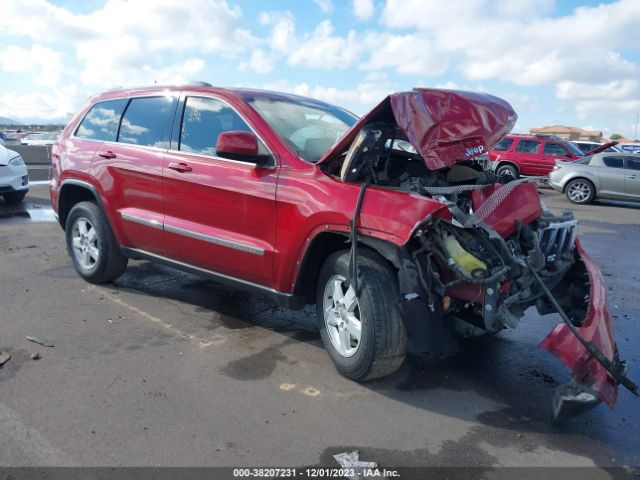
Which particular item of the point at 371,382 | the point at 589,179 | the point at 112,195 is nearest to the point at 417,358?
the point at 371,382

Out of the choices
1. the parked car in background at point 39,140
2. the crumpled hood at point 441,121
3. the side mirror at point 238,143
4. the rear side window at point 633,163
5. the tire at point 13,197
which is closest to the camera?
the crumpled hood at point 441,121

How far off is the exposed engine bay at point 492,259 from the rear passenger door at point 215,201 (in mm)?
690

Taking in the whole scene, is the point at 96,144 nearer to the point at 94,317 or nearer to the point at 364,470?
the point at 94,317

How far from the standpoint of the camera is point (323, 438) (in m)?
3.08

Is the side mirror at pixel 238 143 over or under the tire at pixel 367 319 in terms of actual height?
over

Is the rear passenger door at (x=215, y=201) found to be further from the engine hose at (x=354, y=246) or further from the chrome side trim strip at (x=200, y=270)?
the engine hose at (x=354, y=246)

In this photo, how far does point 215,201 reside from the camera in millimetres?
4289

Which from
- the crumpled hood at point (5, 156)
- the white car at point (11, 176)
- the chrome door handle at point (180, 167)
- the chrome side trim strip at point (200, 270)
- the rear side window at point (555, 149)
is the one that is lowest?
the chrome side trim strip at point (200, 270)

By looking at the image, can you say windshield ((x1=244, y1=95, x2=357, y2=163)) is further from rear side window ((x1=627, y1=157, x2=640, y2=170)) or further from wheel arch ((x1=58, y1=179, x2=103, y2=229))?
rear side window ((x1=627, y1=157, x2=640, y2=170))

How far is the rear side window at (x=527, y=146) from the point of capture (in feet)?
59.8

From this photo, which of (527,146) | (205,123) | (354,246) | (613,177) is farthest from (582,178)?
(354,246)

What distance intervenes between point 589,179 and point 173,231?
1324cm

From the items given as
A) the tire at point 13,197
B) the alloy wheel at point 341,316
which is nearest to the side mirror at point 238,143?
the alloy wheel at point 341,316

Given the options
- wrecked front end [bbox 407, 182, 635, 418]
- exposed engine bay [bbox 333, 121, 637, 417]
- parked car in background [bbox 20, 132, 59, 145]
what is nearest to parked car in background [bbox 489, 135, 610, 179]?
exposed engine bay [bbox 333, 121, 637, 417]
